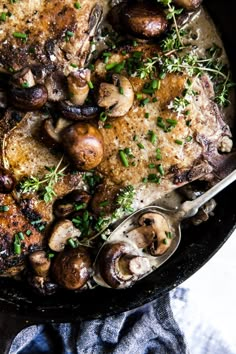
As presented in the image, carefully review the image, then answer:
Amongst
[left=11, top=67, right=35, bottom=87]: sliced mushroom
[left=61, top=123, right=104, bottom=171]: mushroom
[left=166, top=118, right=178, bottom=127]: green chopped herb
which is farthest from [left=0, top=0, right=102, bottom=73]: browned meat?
[left=166, top=118, right=178, bottom=127]: green chopped herb

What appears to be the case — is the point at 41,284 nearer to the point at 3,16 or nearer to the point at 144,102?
the point at 144,102

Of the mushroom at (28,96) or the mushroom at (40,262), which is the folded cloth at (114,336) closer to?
the mushroom at (40,262)

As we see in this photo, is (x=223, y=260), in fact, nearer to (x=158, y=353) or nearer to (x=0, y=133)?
(x=158, y=353)

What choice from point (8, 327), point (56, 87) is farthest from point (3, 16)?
point (8, 327)

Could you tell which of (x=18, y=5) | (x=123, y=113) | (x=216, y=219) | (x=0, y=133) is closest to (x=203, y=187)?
(x=216, y=219)

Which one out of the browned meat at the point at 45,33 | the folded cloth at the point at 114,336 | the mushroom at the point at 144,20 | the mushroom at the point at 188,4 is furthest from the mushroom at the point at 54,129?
the folded cloth at the point at 114,336

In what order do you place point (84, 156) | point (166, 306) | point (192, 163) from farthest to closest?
point (166, 306), point (192, 163), point (84, 156)
